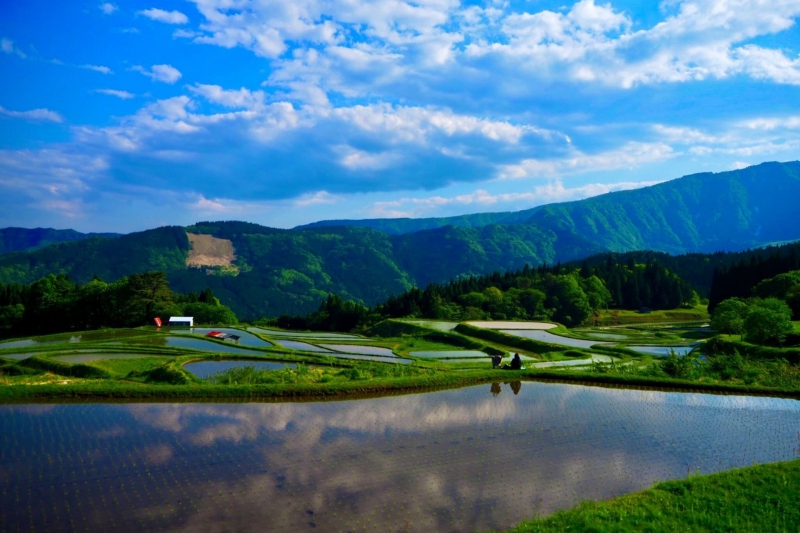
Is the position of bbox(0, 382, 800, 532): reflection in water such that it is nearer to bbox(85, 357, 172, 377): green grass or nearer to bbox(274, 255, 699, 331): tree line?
bbox(85, 357, 172, 377): green grass

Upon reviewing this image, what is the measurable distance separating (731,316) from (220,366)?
51302 mm

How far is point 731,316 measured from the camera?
55594 mm

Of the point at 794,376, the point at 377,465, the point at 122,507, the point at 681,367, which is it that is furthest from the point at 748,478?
the point at 794,376

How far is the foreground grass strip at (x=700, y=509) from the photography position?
34.7ft

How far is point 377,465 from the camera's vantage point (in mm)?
14383

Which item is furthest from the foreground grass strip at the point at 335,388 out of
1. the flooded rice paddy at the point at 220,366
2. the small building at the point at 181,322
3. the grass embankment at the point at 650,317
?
the grass embankment at the point at 650,317

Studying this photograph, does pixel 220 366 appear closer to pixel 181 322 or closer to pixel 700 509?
pixel 700 509

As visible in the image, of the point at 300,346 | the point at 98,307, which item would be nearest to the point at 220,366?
the point at 300,346

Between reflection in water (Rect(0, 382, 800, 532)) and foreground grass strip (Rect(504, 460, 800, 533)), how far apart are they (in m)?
1.12

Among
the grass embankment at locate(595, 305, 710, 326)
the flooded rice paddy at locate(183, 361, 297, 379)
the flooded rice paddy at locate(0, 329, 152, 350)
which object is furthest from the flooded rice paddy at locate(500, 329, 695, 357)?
the grass embankment at locate(595, 305, 710, 326)

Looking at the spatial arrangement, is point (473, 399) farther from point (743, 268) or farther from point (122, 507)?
point (743, 268)

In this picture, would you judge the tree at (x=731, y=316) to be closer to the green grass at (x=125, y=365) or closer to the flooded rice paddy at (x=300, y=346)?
the flooded rice paddy at (x=300, y=346)

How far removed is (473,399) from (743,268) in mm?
99162

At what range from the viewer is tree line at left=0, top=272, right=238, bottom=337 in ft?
242
